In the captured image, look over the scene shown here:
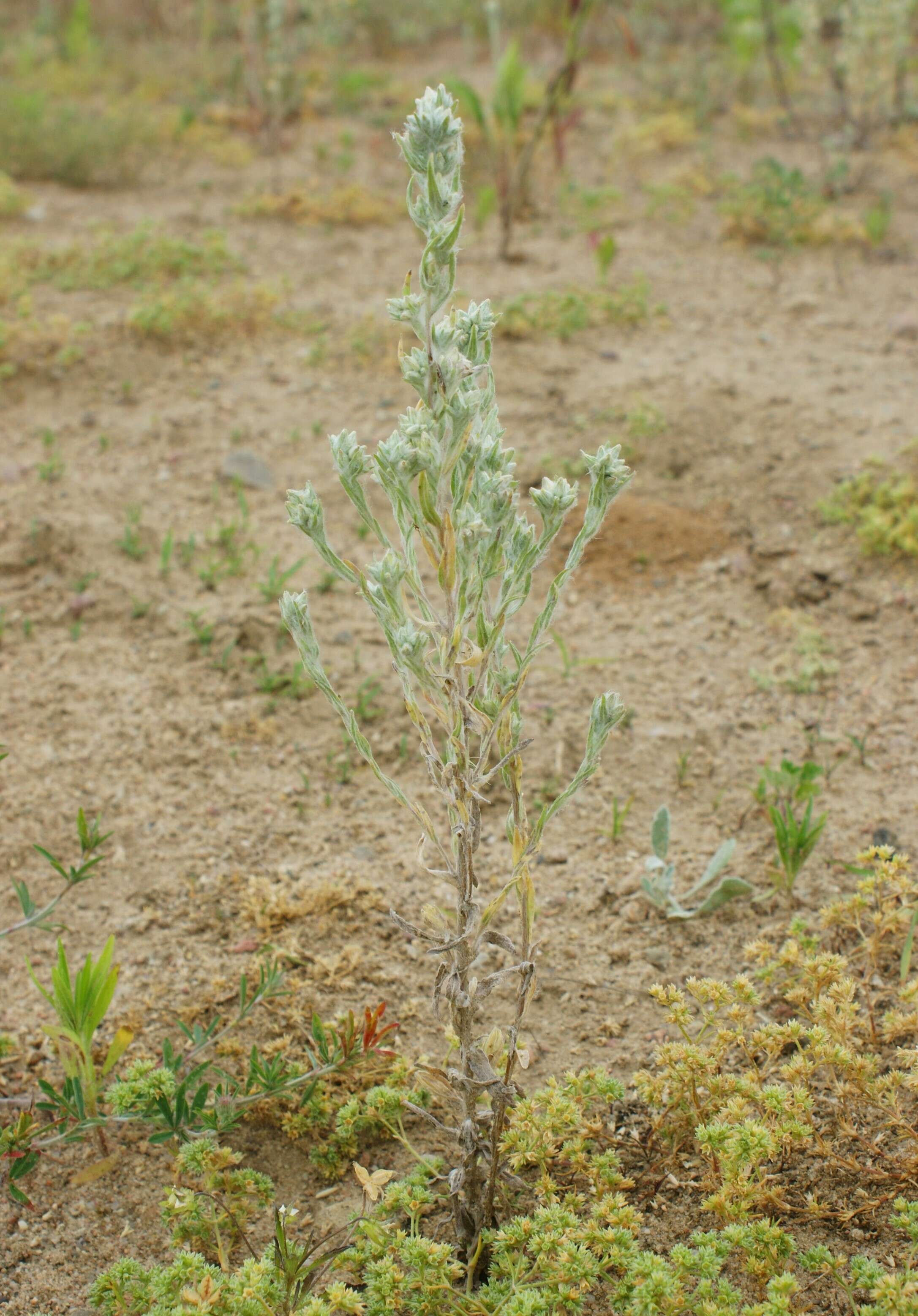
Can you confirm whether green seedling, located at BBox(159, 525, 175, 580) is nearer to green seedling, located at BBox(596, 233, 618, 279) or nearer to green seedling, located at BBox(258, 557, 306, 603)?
green seedling, located at BBox(258, 557, 306, 603)

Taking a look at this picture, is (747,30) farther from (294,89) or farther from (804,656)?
(804,656)

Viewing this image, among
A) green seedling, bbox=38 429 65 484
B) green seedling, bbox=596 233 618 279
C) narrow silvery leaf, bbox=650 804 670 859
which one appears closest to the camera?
narrow silvery leaf, bbox=650 804 670 859

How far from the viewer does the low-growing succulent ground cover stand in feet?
8.14

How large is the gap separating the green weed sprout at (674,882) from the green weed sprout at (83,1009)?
1287 mm

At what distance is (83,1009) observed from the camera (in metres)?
2.12

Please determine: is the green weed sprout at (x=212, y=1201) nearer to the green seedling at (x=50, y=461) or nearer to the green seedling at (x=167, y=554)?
the green seedling at (x=167, y=554)

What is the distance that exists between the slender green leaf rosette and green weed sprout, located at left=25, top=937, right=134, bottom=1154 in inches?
26.5

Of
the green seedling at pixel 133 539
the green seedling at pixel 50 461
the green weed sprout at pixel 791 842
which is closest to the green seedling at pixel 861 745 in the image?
the green weed sprout at pixel 791 842

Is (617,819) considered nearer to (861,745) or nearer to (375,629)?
(861,745)

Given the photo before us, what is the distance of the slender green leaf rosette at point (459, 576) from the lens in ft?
5.24

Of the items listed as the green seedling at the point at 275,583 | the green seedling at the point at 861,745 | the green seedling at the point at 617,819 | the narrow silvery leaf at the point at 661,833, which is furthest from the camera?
the green seedling at the point at 275,583

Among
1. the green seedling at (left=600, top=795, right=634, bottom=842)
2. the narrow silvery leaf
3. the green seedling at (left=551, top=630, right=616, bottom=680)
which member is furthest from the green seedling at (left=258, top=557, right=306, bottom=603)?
the narrow silvery leaf

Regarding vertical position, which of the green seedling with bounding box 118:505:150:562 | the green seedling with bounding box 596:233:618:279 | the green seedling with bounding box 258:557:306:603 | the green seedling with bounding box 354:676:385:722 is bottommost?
the green seedling with bounding box 354:676:385:722

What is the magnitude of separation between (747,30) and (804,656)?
6214 millimetres
